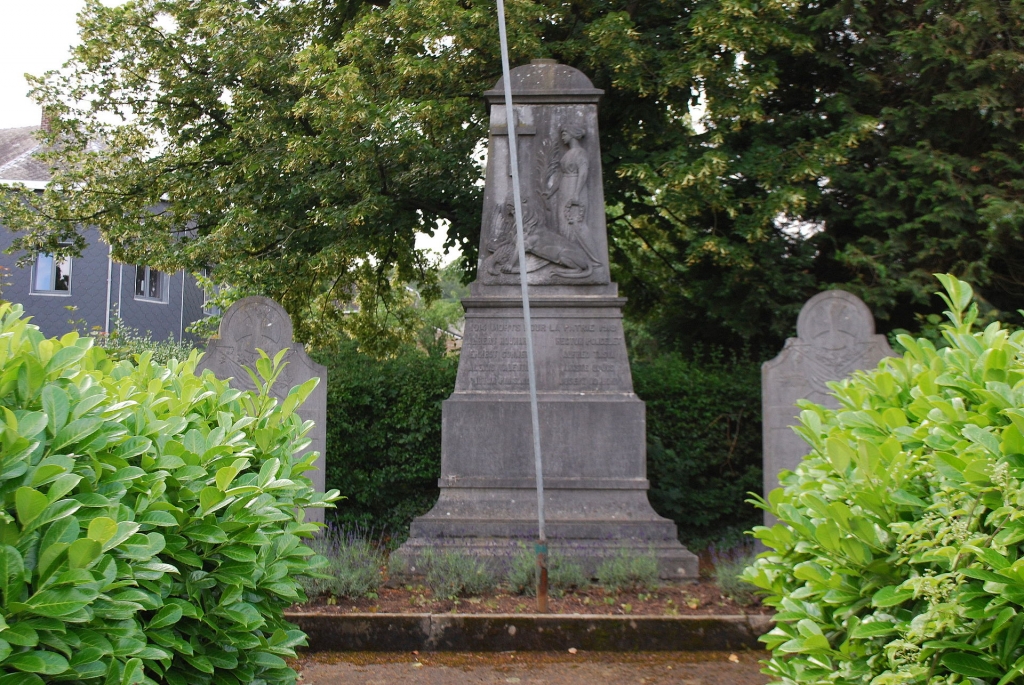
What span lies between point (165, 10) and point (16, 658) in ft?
39.6

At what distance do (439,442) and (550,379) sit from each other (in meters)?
2.83

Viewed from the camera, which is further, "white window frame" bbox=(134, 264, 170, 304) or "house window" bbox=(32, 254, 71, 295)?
"white window frame" bbox=(134, 264, 170, 304)

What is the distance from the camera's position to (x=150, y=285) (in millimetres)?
27578

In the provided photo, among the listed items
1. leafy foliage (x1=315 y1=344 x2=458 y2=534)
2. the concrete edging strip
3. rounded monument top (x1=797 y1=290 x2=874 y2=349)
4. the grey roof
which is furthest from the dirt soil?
the grey roof

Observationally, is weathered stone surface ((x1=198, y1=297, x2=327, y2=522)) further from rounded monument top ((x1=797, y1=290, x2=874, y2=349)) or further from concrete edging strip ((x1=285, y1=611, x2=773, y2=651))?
rounded monument top ((x1=797, y1=290, x2=874, y2=349))

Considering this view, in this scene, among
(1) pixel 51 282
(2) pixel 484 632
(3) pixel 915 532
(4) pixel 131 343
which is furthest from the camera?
(1) pixel 51 282

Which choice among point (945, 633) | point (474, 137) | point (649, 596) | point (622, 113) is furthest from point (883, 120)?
point (945, 633)

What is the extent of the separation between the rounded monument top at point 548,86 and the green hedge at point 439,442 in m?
Answer: 3.49

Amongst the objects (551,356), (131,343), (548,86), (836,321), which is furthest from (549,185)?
(131,343)

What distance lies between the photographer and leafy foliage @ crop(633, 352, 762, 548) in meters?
9.86

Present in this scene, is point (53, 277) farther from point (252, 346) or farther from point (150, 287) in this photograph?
point (252, 346)

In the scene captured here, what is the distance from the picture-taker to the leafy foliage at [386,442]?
32.5 ft

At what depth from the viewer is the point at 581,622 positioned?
18.3ft

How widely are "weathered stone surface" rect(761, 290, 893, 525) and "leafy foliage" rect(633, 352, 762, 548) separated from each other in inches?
64.2
